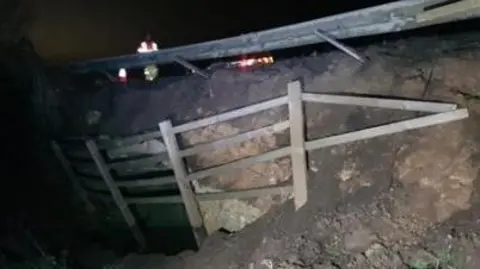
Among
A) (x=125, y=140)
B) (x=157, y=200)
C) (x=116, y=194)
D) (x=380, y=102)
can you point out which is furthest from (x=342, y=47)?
(x=116, y=194)

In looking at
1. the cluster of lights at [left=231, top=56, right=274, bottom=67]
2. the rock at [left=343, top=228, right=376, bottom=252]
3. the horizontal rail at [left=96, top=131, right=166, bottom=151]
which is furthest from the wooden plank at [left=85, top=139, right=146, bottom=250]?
the rock at [left=343, top=228, right=376, bottom=252]

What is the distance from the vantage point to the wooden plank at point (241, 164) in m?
7.42


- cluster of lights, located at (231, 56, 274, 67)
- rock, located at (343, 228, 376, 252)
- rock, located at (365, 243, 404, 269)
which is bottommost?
rock, located at (365, 243, 404, 269)

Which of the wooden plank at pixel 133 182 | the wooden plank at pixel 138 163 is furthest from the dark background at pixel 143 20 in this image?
the wooden plank at pixel 138 163

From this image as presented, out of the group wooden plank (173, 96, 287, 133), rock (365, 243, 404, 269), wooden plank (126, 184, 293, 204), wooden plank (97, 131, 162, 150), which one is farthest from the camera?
wooden plank (97, 131, 162, 150)

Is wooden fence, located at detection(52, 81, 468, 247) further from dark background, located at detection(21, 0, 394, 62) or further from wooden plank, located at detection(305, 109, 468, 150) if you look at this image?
dark background, located at detection(21, 0, 394, 62)

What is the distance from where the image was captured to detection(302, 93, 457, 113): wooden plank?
6285 mm

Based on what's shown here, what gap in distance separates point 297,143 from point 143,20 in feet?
46.4

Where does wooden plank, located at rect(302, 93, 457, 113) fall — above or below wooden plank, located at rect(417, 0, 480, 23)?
below

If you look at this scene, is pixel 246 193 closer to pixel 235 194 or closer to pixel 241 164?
pixel 235 194

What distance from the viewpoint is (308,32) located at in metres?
8.18

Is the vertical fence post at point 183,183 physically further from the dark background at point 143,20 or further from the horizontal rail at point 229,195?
the dark background at point 143,20

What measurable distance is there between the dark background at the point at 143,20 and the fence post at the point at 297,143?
32.9 ft

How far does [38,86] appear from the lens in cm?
1089
